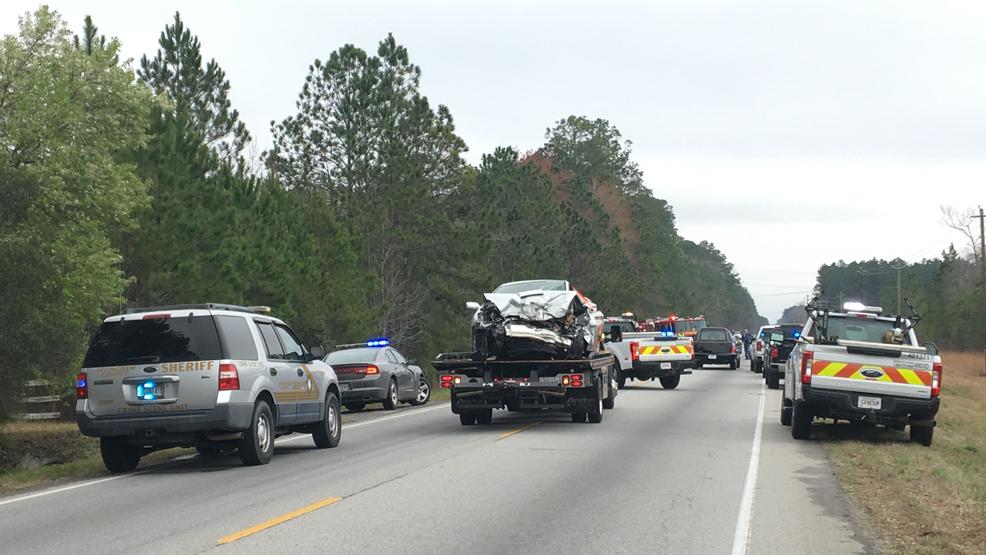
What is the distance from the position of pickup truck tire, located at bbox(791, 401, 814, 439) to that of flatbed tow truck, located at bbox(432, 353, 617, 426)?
3.48m

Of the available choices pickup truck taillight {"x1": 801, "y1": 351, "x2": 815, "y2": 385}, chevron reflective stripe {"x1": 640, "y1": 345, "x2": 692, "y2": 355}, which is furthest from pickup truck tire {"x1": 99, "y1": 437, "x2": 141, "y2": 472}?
chevron reflective stripe {"x1": 640, "y1": 345, "x2": 692, "y2": 355}

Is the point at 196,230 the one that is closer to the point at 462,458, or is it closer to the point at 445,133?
the point at 462,458

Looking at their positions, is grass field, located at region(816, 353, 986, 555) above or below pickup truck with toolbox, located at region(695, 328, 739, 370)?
below

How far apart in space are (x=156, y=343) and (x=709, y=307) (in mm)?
178069

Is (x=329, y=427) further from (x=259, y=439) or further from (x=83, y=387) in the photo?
(x=83, y=387)

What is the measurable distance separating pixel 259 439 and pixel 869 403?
29.6ft

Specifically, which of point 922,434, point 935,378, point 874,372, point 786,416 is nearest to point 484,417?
point 786,416

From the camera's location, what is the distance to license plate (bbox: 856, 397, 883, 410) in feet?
55.5

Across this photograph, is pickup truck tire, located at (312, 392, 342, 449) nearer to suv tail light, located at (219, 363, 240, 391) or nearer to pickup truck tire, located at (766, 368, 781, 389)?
suv tail light, located at (219, 363, 240, 391)

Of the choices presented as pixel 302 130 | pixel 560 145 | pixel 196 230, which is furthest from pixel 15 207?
pixel 560 145

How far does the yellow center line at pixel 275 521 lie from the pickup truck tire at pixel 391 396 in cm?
1452

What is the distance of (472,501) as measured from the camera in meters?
10.9

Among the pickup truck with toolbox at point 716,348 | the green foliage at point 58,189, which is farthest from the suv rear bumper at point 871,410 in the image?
the pickup truck with toolbox at point 716,348

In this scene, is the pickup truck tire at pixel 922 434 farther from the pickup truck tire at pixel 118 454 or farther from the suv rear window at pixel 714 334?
the suv rear window at pixel 714 334
